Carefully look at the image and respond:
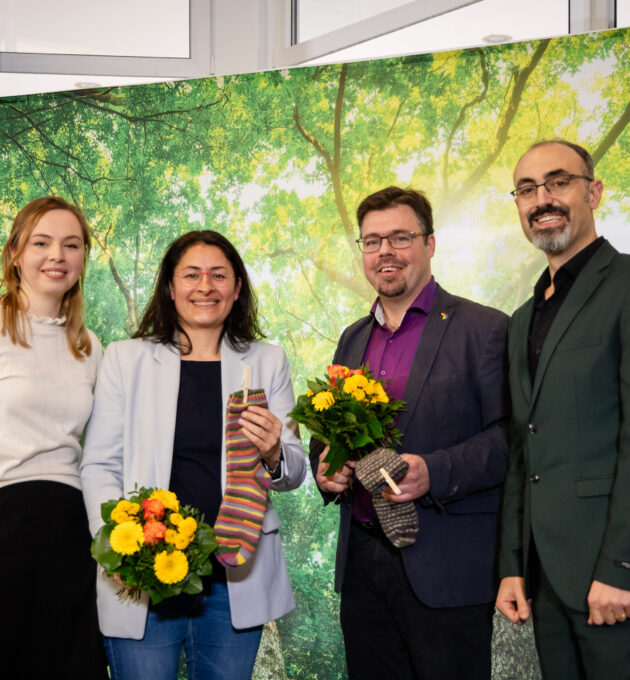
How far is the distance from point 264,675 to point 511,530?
2202mm

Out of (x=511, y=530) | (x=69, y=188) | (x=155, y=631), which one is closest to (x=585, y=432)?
(x=511, y=530)

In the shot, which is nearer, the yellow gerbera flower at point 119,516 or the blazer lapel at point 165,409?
the yellow gerbera flower at point 119,516

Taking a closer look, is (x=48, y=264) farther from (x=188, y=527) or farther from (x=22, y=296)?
(x=188, y=527)

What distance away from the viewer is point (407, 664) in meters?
2.87

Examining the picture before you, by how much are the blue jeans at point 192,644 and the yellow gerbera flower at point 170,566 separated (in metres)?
0.37

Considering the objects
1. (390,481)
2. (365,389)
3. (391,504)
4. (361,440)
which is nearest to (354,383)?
(365,389)

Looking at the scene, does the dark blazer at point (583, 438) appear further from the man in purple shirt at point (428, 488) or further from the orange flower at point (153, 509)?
the orange flower at point (153, 509)

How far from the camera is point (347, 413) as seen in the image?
255 centimetres

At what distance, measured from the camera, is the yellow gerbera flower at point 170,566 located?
93.8 inches

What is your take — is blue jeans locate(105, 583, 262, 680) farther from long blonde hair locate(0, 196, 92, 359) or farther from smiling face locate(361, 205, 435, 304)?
smiling face locate(361, 205, 435, 304)

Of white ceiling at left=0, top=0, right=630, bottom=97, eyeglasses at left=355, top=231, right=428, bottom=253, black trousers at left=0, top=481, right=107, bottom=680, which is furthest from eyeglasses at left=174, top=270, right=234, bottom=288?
white ceiling at left=0, top=0, right=630, bottom=97

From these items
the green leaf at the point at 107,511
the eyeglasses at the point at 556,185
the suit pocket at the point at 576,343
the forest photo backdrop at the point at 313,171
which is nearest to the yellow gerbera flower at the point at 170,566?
the green leaf at the point at 107,511

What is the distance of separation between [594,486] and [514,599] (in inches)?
20.0

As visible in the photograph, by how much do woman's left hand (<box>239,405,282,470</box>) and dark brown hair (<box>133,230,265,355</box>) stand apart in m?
0.37
